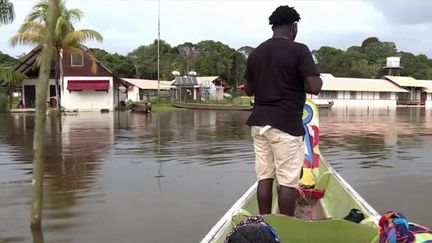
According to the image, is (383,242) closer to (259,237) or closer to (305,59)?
(259,237)

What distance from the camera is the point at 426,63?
91125 mm

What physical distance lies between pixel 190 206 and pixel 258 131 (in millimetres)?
3781

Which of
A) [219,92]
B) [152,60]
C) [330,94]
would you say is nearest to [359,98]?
[330,94]

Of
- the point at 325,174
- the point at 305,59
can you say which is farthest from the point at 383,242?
the point at 325,174

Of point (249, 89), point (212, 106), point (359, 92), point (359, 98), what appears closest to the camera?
point (249, 89)

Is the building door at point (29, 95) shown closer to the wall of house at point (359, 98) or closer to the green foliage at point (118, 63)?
the green foliage at point (118, 63)

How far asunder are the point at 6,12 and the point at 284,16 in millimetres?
7703

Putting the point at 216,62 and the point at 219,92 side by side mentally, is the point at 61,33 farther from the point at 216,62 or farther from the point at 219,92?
the point at 216,62

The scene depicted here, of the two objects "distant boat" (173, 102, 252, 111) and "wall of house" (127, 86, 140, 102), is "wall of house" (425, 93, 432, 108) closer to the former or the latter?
"distant boat" (173, 102, 252, 111)

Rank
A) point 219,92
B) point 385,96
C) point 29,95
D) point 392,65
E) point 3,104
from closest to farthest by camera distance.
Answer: point 3,104
point 29,95
point 219,92
point 385,96
point 392,65

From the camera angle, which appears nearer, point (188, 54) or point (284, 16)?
point (284, 16)

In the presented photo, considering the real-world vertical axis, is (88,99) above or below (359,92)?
below

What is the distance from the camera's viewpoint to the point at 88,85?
37.6 metres

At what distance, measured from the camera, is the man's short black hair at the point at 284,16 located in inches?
150
